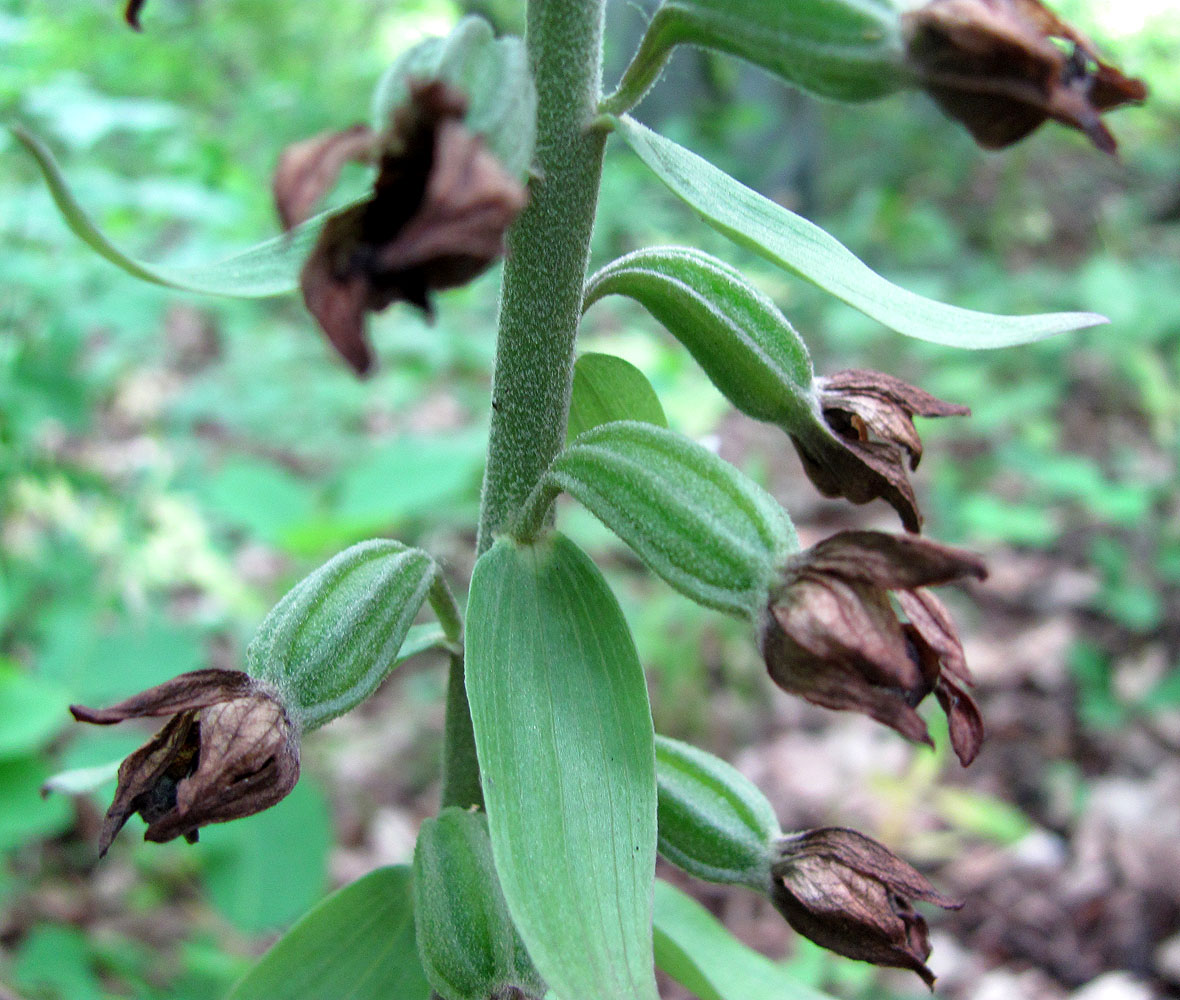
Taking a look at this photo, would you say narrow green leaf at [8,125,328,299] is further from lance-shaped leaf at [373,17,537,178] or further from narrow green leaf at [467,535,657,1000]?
narrow green leaf at [467,535,657,1000]

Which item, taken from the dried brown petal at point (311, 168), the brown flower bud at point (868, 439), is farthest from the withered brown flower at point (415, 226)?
the brown flower bud at point (868, 439)

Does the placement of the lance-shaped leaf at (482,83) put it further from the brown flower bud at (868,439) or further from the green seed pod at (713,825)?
the green seed pod at (713,825)

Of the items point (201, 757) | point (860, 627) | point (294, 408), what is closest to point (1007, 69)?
point (860, 627)

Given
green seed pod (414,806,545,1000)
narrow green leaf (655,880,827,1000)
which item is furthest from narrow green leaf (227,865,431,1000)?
narrow green leaf (655,880,827,1000)

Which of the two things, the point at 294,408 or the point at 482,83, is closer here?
the point at 482,83

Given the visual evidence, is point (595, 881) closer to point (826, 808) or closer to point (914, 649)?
point (914, 649)

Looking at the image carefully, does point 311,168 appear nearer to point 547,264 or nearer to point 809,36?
point 547,264

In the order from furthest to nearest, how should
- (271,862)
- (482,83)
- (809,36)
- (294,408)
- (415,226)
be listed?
(294,408) → (271,862) → (809,36) → (482,83) → (415,226)
